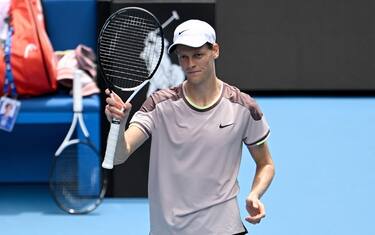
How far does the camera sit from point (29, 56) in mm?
6289

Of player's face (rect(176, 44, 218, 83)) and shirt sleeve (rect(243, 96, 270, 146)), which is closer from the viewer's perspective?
player's face (rect(176, 44, 218, 83))

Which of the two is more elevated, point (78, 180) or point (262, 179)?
point (262, 179)

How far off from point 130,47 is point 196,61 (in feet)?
6.30

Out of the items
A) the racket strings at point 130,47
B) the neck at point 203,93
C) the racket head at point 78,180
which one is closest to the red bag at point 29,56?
the racket head at point 78,180

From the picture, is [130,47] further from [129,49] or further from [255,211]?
[255,211]

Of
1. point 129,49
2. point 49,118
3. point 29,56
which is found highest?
point 129,49

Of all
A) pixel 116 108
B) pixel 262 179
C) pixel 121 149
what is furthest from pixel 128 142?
pixel 262 179

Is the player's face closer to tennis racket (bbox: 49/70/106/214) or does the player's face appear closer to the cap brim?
the cap brim

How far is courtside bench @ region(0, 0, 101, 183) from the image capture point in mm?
6395

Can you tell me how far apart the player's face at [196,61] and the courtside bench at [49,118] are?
324cm

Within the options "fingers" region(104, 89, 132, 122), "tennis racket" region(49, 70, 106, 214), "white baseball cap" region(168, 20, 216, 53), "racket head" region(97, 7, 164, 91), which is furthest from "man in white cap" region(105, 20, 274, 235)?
"tennis racket" region(49, 70, 106, 214)

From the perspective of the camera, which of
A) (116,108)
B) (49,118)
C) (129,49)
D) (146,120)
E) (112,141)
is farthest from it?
(49,118)

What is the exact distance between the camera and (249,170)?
24.1ft

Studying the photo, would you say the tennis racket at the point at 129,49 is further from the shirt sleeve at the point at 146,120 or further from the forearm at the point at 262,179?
the forearm at the point at 262,179
